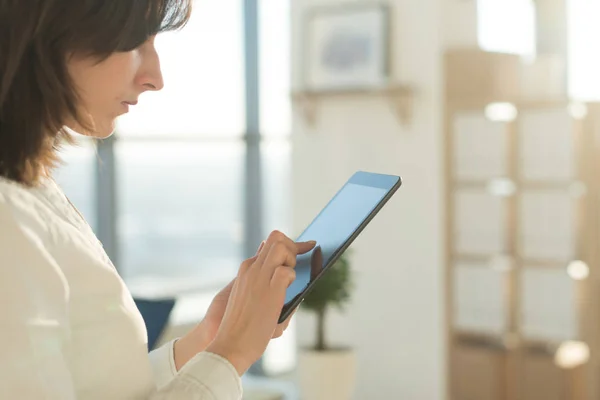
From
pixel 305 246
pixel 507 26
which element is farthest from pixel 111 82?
pixel 507 26

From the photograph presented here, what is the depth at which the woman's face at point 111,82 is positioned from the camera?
86 centimetres

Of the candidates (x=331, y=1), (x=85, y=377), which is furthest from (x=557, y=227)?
(x=85, y=377)

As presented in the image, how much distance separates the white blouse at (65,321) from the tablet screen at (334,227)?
0.19 m

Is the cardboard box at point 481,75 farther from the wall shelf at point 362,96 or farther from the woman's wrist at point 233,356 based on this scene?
the woman's wrist at point 233,356

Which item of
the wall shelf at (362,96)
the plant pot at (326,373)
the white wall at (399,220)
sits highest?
the wall shelf at (362,96)

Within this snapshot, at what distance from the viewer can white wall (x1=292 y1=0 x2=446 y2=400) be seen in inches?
152

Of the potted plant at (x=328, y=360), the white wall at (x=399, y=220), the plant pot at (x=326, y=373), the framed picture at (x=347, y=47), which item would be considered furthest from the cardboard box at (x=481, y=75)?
the plant pot at (x=326, y=373)

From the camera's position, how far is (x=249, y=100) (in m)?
4.58

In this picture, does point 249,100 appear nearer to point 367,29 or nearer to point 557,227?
point 367,29

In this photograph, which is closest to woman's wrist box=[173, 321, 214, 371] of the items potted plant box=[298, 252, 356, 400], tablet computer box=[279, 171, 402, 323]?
tablet computer box=[279, 171, 402, 323]

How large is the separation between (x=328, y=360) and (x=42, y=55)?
2838 mm

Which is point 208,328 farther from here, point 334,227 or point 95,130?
point 95,130

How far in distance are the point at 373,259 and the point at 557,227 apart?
2.97ft

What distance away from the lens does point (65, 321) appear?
78 cm
